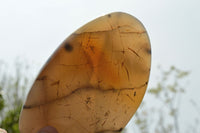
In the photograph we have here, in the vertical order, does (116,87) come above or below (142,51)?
below

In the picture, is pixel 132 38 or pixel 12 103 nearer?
pixel 132 38

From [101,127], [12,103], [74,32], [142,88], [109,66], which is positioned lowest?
[12,103]

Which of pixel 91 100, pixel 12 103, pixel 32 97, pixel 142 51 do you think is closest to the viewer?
pixel 32 97

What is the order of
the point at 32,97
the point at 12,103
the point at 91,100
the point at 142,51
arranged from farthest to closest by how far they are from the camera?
the point at 12,103 < the point at 142,51 < the point at 91,100 < the point at 32,97

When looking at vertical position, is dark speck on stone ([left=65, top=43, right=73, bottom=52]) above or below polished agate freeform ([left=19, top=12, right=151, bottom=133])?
above

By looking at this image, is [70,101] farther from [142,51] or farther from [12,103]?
[12,103]

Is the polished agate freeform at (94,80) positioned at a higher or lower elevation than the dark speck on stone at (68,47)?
lower

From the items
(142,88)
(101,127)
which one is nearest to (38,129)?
(101,127)

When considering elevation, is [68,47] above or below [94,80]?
above
